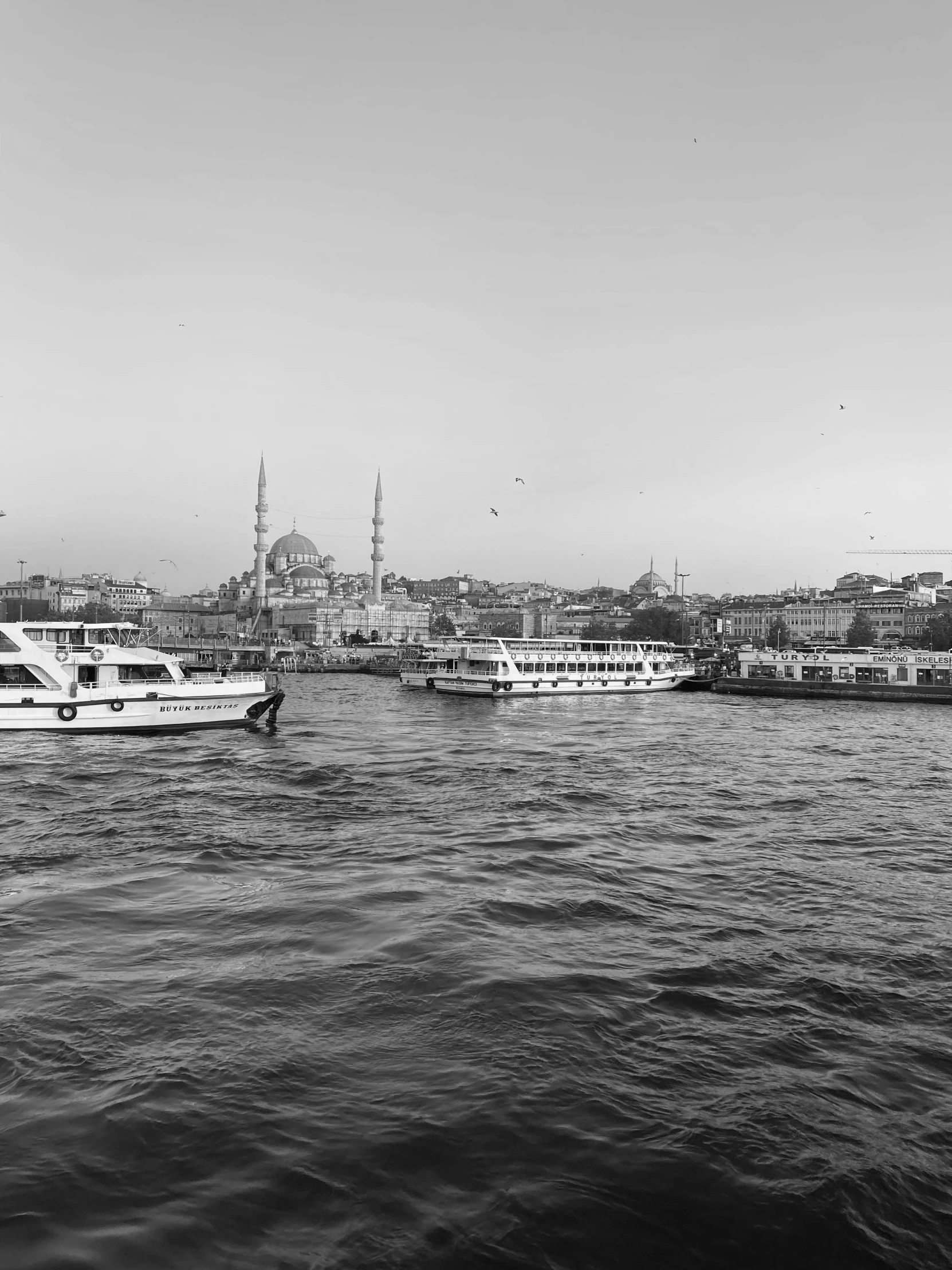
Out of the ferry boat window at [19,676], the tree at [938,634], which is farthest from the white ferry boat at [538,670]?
the tree at [938,634]

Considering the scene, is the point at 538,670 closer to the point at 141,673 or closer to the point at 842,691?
the point at 842,691

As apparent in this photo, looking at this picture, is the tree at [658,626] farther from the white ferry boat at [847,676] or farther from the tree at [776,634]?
the white ferry boat at [847,676]

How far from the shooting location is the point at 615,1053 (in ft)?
18.9

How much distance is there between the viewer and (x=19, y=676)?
22.2 meters

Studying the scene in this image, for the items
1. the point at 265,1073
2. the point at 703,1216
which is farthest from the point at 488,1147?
the point at 265,1073

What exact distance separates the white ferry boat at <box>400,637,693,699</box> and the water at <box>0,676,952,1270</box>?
2731cm

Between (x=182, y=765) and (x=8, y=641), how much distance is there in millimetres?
8231

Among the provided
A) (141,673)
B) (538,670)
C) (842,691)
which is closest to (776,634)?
(842,691)

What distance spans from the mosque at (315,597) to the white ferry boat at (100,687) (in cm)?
7772

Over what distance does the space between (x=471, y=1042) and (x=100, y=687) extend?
18.9 meters

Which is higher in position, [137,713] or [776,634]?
A: [776,634]

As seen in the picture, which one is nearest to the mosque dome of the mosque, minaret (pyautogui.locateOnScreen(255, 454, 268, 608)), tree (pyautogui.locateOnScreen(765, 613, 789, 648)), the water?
the mosque

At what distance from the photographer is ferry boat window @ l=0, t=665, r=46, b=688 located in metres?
22.1

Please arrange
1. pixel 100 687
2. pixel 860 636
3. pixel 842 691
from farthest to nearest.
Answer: pixel 860 636, pixel 842 691, pixel 100 687
